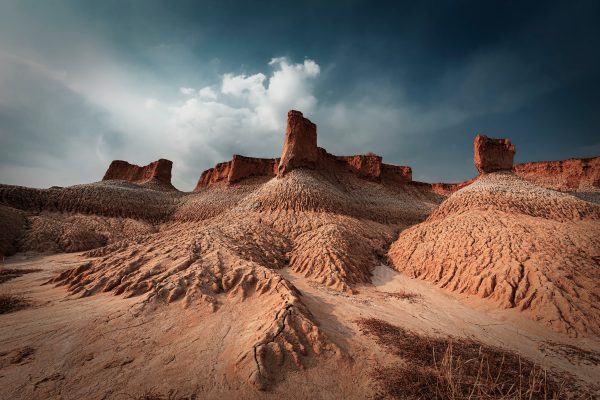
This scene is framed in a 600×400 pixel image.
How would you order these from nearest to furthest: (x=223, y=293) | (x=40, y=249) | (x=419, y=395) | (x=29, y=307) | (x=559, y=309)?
(x=419, y=395) → (x=29, y=307) → (x=223, y=293) → (x=559, y=309) → (x=40, y=249)

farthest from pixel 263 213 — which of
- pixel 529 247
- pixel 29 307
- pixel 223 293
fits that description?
pixel 529 247

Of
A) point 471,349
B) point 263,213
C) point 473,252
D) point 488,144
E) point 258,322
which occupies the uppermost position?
point 488,144

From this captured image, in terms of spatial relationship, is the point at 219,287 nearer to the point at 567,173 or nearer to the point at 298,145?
the point at 298,145

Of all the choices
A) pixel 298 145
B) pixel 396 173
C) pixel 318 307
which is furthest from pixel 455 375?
pixel 396 173

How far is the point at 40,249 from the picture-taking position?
13.8 meters

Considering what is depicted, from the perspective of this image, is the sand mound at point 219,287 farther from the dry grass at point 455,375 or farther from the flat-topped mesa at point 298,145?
the flat-topped mesa at point 298,145

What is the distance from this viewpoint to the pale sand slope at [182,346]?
3.15 m

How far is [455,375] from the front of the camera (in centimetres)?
349

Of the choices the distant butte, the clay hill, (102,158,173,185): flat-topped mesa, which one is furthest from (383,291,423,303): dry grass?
(102,158,173,185): flat-topped mesa

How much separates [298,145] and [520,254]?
16146 millimetres

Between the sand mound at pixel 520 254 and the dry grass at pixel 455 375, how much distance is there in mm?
3378

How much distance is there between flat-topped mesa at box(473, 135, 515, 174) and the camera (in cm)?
1862

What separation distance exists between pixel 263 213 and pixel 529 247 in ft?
41.8

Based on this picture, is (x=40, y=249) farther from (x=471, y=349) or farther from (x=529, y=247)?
(x=529, y=247)
